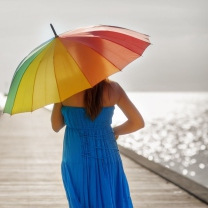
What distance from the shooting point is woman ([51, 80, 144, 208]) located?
2961 millimetres

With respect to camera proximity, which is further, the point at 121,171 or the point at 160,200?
the point at 160,200

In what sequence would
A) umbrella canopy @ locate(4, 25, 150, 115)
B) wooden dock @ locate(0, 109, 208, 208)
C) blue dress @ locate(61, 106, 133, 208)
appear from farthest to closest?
wooden dock @ locate(0, 109, 208, 208), blue dress @ locate(61, 106, 133, 208), umbrella canopy @ locate(4, 25, 150, 115)

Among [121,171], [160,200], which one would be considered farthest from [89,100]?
[160,200]

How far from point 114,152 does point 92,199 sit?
0.28m

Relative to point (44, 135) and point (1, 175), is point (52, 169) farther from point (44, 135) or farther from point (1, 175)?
point (44, 135)

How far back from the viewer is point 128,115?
300cm

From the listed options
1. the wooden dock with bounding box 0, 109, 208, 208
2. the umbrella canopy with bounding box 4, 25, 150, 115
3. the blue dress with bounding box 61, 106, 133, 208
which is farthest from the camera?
the wooden dock with bounding box 0, 109, 208, 208

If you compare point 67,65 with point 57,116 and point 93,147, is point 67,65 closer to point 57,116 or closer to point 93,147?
point 57,116

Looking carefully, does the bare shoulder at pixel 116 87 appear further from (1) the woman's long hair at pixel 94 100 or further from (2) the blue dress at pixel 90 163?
(2) the blue dress at pixel 90 163

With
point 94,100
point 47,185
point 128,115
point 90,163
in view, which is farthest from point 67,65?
point 47,185

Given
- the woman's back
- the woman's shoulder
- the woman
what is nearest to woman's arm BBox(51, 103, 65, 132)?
the woman

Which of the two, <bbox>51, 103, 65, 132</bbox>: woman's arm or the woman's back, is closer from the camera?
the woman's back

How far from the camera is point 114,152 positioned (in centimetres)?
309

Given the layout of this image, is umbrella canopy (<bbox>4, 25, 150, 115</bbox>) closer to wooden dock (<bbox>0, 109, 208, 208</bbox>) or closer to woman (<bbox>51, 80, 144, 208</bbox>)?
woman (<bbox>51, 80, 144, 208</bbox>)
